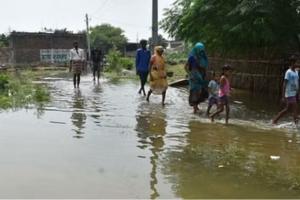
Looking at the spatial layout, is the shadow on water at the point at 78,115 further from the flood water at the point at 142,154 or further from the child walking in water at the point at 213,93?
the child walking in water at the point at 213,93

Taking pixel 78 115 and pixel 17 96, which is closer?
pixel 78 115

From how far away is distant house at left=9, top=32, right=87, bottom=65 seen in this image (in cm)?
5897

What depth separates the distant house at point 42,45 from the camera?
58969 millimetres

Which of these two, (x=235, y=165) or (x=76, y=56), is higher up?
(x=76, y=56)

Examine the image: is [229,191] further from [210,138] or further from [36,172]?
[210,138]

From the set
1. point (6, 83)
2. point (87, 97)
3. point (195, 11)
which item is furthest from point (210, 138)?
point (6, 83)

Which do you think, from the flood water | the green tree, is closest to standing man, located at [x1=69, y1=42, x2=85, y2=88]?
the flood water

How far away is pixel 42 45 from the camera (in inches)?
2395

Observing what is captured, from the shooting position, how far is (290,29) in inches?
634

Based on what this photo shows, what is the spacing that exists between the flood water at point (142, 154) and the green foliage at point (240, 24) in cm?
300

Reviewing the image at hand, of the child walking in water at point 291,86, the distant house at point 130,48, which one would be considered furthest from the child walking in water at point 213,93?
the distant house at point 130,48

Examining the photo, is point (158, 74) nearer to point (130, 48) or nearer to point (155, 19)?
point (155, 19)

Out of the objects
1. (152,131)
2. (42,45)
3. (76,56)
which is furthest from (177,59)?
(152,131)

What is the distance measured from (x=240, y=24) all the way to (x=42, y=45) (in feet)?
156
